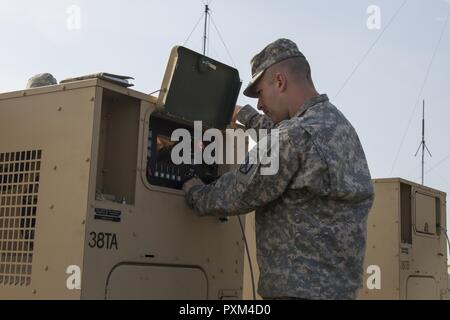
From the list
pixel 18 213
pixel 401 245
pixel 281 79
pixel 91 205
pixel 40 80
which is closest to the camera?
pixel 91 205

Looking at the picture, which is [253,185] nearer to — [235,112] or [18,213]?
[235,112]

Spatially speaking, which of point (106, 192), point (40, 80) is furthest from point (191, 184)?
point (40, 80)

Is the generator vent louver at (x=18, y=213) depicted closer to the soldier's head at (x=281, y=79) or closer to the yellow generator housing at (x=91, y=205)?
the yellow generator housing at (x=91, y=205)

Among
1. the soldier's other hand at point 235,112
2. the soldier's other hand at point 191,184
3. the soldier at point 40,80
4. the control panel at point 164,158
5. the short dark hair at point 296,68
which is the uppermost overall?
the soldier at point 40,80

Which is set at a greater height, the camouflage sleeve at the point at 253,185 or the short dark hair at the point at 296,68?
the short dark hair at the point at 296,68

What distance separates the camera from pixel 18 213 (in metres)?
3.01

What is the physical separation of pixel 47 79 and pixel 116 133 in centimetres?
127

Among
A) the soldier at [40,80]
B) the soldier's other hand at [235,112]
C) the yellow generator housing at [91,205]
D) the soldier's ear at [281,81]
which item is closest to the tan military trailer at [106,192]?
the yellow generator housing at [91,205]

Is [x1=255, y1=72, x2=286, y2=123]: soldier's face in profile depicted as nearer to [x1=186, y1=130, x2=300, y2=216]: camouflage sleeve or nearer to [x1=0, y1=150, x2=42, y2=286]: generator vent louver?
[x1=186, y1=130, x2=300, y2=216]: camouflage sleeve

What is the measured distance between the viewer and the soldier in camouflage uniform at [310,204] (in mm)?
2830

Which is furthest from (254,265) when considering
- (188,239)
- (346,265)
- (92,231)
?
(92,231)

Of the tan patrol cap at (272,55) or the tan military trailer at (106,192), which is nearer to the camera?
the tan military trailer at (106,192)

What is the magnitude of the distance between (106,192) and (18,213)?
1.38ft

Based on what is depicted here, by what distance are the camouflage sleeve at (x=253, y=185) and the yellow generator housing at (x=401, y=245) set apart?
2891 mm
